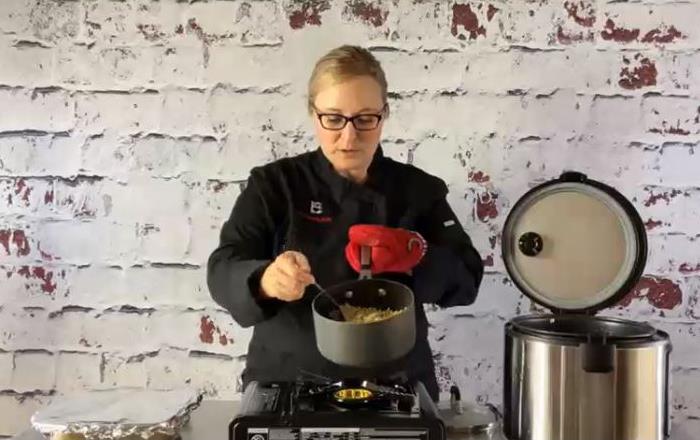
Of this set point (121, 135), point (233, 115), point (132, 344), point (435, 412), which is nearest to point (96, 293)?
point (132, 344)

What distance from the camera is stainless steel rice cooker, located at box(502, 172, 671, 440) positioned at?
3.67 feet

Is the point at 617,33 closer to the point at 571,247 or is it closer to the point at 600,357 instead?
the point at 571,247

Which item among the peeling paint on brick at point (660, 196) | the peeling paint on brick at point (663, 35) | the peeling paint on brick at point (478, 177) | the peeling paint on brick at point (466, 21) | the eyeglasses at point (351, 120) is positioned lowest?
the peeling paint on brick at point (660, 196)

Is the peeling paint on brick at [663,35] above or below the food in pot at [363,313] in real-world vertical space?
above

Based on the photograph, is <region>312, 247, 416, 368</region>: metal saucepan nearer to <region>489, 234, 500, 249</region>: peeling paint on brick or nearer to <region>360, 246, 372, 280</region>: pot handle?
<region>360, 246, 372, 280</region>: pot handle

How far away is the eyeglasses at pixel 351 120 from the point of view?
1.29m

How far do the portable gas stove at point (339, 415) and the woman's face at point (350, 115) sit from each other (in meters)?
0.35

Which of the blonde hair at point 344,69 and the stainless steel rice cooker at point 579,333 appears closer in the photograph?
the stainless steel rice cooker at point 579,333

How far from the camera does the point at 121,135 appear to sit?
163 cm

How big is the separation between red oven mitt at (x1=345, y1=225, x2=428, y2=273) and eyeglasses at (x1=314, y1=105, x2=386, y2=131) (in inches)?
6.3

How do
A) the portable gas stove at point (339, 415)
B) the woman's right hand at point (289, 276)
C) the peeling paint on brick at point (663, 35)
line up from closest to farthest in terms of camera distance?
1. the portable gas stove at point (339, 415)
2. the woman's right hand at point (289, 276)
3. the peeling paint on brick at point (663, 35)

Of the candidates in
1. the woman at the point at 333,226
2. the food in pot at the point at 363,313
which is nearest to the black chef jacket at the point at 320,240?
the woman at the point at 333,226

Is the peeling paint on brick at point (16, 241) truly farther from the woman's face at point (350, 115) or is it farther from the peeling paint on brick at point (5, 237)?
the woman's face at point (350, 115)

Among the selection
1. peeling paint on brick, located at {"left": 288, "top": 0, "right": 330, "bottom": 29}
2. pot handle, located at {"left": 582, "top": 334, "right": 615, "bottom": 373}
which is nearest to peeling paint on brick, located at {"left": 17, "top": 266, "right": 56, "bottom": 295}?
peeling paint on brick, located at {"left": 288, "top": 0, "right": 330, "bottom": 29}
